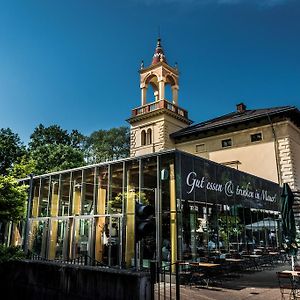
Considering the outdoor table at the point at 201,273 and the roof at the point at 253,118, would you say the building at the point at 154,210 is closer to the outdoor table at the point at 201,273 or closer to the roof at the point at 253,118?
the roof at the point at 253,118

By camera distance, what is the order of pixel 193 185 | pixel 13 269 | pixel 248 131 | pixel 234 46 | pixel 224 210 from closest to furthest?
pixel 13 269 < pixel 193 185 < pixel 224 210 < pixel 234 46 < pixel 248 131

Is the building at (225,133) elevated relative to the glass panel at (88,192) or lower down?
elevated

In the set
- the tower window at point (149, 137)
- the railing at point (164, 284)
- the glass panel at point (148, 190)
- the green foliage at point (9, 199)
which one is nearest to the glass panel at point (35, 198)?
the green foliage at point (9, 199)

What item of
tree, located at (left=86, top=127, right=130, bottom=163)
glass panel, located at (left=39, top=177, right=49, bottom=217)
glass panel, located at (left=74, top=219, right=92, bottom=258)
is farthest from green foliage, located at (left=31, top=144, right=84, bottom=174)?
glass panel, located at (left=74, top=219, right=92, bottom=258)

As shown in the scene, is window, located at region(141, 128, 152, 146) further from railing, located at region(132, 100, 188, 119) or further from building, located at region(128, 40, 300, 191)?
railing, located at region(132, 100, 188, 119)

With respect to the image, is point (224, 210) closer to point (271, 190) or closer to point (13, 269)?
point (271, 190)

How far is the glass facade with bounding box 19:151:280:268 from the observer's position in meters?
13.9

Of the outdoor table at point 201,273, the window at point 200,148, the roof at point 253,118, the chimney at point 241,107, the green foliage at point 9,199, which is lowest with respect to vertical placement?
the outdoor table at point 201,273

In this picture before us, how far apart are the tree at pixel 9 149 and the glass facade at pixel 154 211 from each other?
19252 millimetres

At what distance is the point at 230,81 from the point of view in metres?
31.4

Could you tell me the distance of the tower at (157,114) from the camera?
111ft

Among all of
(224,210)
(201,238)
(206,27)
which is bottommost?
(201,238)

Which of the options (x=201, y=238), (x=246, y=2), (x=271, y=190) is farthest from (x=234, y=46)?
(x=201, y=238)

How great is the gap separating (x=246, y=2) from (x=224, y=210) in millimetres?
9866
